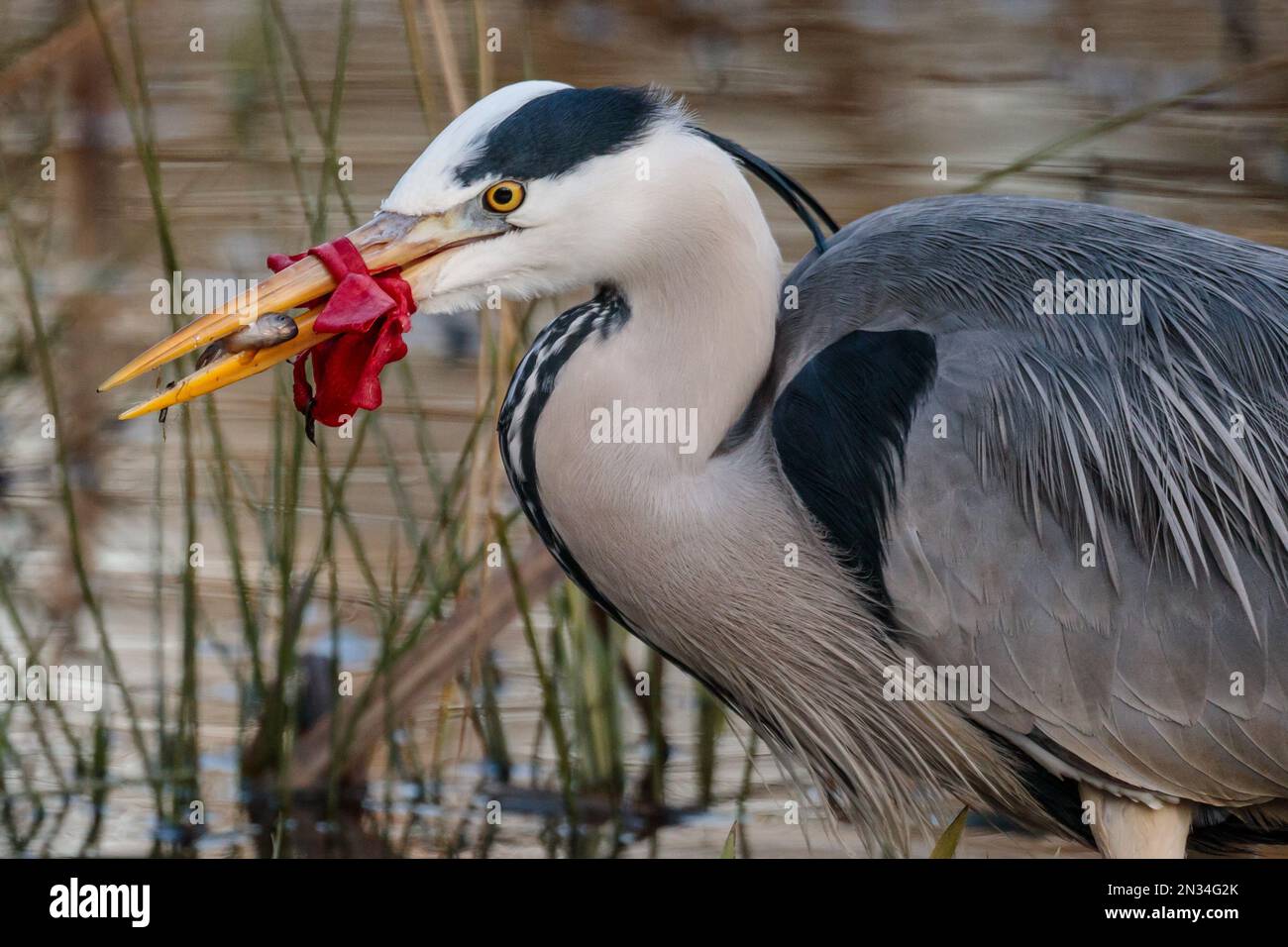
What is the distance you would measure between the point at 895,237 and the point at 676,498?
0.48m

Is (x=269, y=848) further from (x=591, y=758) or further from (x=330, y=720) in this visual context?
(x=591, y=758)

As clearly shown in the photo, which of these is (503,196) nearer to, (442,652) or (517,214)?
(517,214)

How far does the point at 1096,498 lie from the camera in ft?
6.72

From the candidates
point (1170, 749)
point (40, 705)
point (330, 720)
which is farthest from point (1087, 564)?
point (40, 705)

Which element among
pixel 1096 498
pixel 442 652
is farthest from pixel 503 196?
pixel 442 652

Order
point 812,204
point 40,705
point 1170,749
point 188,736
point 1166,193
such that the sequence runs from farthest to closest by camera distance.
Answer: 1. point 1166,193
2. point 40,705
3. point 188,736
4. point 812,204
5. point 1170,749

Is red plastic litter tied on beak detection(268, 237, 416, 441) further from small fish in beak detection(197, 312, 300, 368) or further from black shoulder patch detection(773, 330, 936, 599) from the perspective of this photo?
black shoulder patch detection(773, 330, 936, 599)

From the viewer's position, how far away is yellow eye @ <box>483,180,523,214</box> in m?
1.88

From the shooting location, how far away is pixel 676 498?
2.03 meters

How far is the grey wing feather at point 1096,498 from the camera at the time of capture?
6.58ft

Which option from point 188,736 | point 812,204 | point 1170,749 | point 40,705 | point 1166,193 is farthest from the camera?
point 1166,193

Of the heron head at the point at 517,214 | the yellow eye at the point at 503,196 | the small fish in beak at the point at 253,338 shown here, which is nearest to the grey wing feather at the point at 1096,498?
the heron head at the point at 517,214

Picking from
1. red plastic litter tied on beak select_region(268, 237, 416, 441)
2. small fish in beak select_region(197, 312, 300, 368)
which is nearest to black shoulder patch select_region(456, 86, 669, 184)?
red plastic litter tied on beak select_region(268, 237, 416, 441)

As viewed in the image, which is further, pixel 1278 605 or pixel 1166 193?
pixel 1166 193
